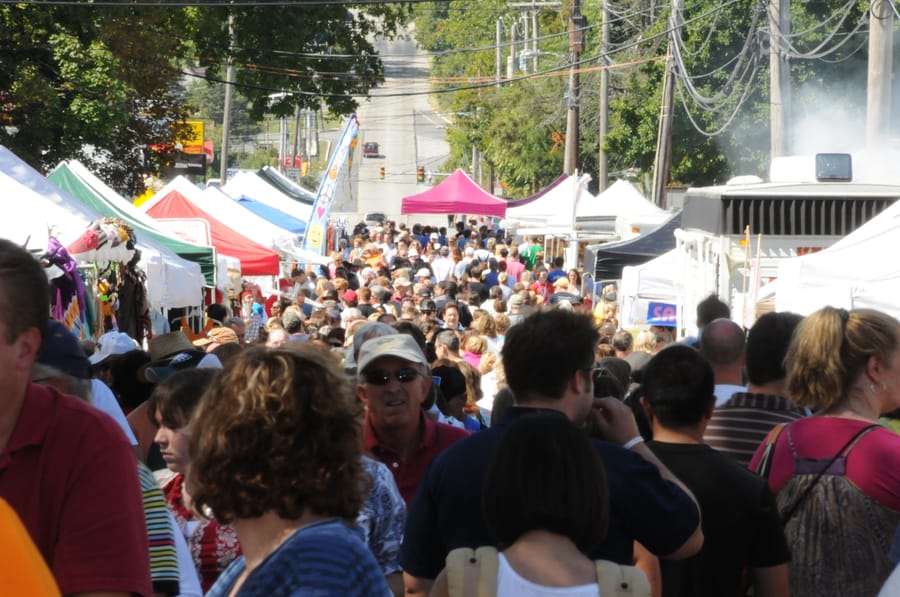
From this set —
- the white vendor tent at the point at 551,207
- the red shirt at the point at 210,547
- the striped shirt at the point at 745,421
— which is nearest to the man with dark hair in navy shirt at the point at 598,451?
the red shirt at the point at 210,547

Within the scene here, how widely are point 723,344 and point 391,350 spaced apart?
182 cm

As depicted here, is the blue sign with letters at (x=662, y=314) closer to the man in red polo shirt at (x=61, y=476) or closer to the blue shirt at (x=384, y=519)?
the blue shirt at (x=384, y=519)

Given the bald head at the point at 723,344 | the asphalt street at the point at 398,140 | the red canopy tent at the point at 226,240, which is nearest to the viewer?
→ the bald head at the point at 723,344

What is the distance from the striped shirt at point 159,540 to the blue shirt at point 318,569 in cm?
81

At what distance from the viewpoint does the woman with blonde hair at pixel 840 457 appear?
13.7 ft

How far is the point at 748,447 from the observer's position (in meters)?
5.18

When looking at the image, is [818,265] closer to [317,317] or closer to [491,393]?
[491,393]

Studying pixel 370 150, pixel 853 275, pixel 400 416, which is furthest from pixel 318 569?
pixel 370 150

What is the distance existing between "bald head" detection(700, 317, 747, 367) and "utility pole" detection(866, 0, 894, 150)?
12157 mm

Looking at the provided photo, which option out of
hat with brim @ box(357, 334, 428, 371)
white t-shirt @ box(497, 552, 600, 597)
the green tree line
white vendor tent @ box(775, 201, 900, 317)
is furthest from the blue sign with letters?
white t-shirt @ box(497, 552, 600, 597)

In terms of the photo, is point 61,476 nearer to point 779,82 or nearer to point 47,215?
point 47,215

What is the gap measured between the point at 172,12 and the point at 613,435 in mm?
23020

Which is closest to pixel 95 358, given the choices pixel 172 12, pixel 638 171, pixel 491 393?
pixel 491 393

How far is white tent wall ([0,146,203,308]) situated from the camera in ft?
35.8
